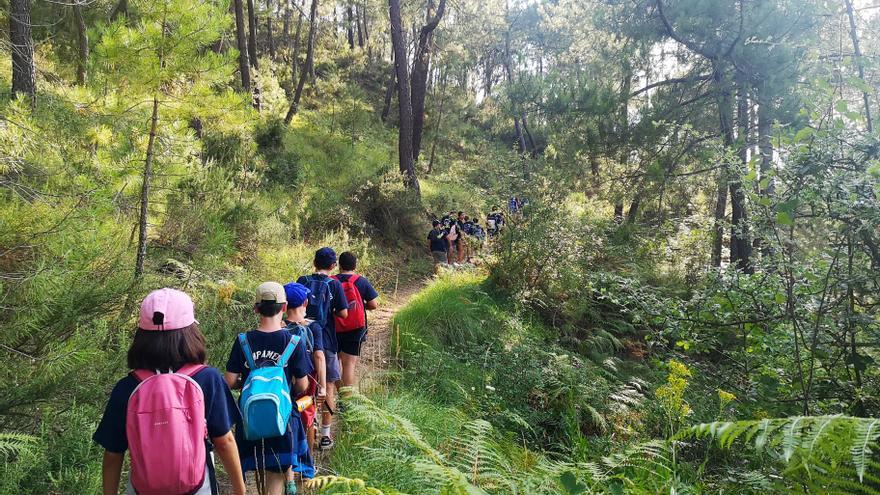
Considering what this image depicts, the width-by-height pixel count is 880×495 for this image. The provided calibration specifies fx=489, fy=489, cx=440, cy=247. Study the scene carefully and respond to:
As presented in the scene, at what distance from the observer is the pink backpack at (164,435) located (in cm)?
185

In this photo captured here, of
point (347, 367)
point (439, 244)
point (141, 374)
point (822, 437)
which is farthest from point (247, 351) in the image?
point (439, 244)

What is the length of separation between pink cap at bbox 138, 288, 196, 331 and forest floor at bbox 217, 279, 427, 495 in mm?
2069

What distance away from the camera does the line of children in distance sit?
11914 mm

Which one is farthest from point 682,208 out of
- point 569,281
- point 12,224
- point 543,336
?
point 12,224

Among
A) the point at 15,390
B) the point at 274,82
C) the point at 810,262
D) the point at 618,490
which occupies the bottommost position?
the point at 618,490

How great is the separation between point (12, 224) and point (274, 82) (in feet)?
39.4

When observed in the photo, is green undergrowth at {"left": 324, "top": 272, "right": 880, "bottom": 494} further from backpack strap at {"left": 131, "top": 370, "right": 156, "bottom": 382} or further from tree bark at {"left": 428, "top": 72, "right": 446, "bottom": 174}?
tree bark at {"left": 428, "top": 72, "right": 446, "bottom": 174}

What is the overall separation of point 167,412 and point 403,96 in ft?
47.0

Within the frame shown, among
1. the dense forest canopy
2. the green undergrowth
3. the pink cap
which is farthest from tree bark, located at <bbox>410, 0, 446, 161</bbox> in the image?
the pink cap

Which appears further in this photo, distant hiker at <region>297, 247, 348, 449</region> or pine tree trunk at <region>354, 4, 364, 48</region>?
pine tree trunk at <region>354, 4, 364, 48</region>

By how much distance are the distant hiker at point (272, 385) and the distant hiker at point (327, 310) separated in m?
1.13

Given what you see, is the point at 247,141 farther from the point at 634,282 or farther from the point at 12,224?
the point at 634,282

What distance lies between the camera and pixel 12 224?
407 cm

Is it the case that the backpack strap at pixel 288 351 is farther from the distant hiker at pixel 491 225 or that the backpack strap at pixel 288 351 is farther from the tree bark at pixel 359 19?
the tree bark at pixel 359 19
